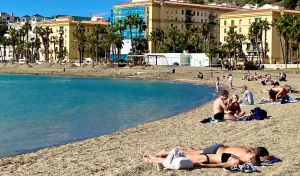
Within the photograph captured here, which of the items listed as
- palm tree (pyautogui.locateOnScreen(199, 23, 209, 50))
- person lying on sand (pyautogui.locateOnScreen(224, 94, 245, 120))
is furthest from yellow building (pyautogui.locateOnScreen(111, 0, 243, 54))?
person lying on sand (pyautogui.locateOnScreen(224, 94, 245, 120))

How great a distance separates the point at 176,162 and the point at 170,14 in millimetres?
117512

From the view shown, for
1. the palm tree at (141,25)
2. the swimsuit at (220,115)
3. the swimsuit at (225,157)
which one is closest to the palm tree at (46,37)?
the palm tree at (141,25)

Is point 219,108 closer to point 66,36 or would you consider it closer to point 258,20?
point 258,20

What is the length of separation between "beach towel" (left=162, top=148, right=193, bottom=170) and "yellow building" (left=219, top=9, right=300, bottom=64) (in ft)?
304

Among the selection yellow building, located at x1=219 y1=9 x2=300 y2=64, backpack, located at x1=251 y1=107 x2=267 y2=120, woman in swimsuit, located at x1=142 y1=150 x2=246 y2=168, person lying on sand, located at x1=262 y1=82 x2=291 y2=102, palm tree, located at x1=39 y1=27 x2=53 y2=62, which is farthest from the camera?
palm tree, located at x1=39 y1=27 x2=53 y2=62

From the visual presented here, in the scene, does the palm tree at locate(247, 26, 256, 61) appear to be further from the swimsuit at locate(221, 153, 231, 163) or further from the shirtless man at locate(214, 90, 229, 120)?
the swimsuit at locate(221, 153, 231, 163)

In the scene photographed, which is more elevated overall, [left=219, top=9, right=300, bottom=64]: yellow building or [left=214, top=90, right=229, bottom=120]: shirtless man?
[left=219, top=9, right=300, bottom=64]: yellow building

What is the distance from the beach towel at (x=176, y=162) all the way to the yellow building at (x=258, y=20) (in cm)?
9270

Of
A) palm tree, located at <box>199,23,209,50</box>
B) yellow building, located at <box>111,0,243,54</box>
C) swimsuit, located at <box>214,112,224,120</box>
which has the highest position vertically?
Answer: yellow building, located at <box>111,0,243,54</box>

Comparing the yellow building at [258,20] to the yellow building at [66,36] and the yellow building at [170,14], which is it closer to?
the yellow building at [170,14]

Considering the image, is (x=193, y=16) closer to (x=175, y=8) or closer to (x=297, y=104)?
(x=175, y=8)

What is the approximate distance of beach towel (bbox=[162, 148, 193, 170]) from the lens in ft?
36.3

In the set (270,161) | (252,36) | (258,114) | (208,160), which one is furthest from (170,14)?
(208,160)

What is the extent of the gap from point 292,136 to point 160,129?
6359 mm
